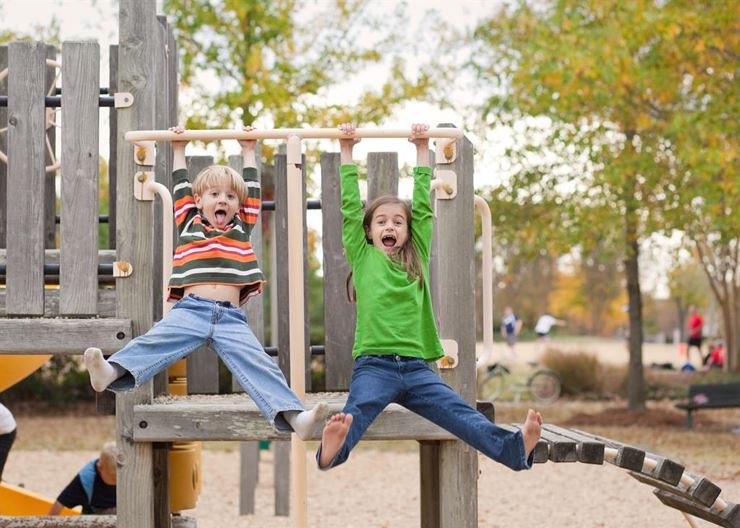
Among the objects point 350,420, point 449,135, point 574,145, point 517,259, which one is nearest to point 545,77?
point 574,145

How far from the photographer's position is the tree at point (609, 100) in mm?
13734

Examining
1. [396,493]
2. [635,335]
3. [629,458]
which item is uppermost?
[635,335]

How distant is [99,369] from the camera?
12.4 feet

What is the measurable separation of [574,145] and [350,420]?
497 inches

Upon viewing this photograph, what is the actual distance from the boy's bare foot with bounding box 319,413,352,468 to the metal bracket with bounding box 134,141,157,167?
1393 mm

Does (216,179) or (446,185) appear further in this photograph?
(446,185)

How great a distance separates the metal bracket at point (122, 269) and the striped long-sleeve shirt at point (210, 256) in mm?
226

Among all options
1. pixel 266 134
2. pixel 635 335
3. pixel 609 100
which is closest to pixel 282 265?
pixel 266 134

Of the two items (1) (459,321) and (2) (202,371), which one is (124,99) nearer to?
(2) (202,371)

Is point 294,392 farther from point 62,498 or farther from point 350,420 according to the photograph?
point 62,498

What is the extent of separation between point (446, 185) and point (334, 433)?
4.16 ft

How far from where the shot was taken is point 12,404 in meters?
19.3

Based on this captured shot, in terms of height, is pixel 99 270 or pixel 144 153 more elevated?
pixel 144 153

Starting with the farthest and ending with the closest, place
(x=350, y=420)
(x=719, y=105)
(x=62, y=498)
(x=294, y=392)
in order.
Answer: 1. (x=719, y=105)
2. (x=62, y=498)
3. (x=294, y=392)
4. (x=350, y=420)
